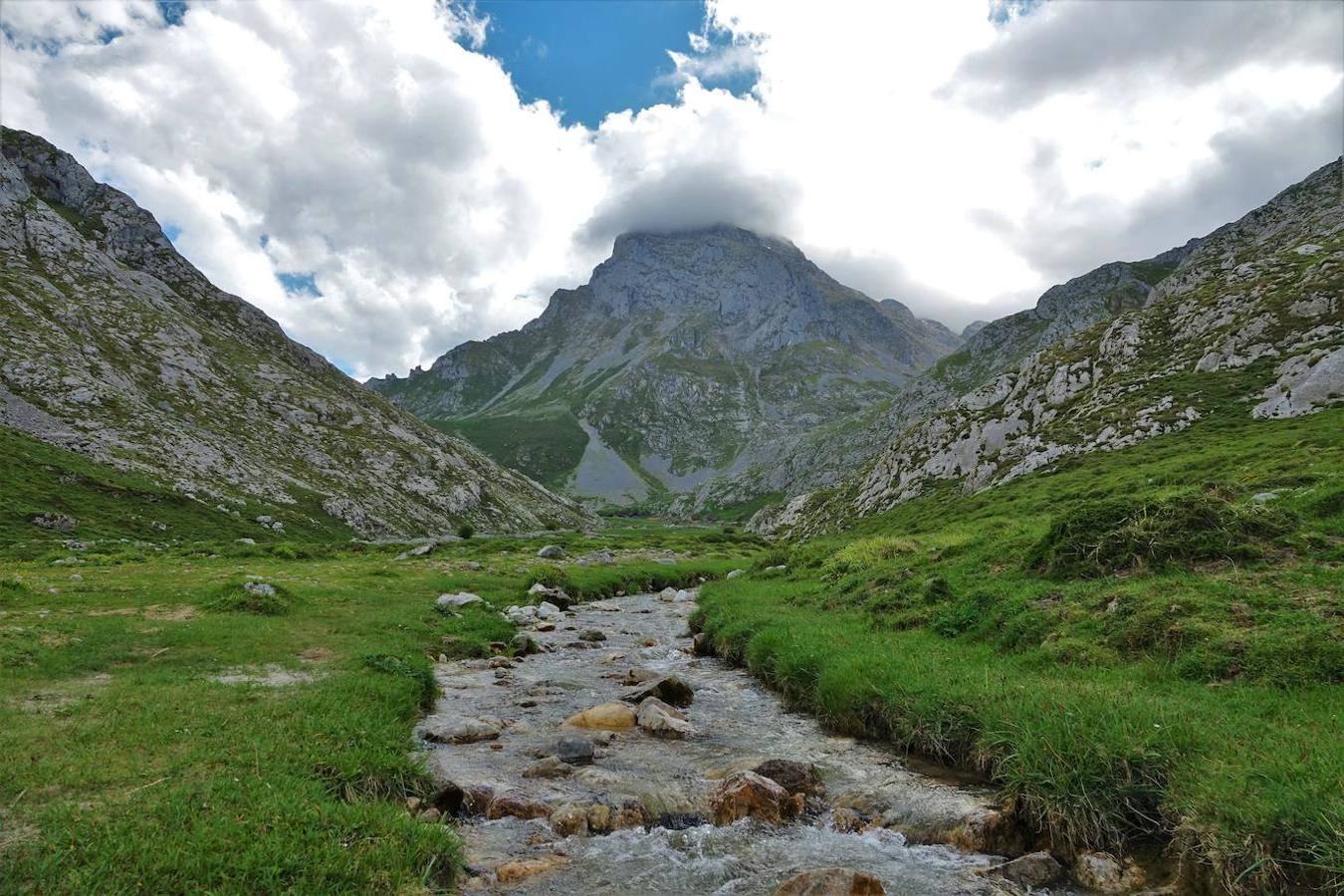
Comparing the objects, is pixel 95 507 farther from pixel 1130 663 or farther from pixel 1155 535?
pixel 1155 535

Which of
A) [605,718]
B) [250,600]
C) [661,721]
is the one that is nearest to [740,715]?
[661,721]

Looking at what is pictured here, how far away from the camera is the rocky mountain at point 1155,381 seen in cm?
A: 6644

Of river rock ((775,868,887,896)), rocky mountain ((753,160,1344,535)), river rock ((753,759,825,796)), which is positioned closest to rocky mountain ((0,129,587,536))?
rocky mountain ((753,160,1344,535))

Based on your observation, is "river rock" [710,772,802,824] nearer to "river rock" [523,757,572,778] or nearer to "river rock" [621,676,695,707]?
"river rock" [523,757,572,778]

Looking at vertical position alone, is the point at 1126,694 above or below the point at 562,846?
above

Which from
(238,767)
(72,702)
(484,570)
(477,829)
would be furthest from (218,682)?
(484,570)

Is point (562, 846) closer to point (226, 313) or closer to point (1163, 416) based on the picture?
point (1163, 416)

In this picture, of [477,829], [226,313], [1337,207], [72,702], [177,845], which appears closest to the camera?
[177,845]

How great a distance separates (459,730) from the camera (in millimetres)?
16312

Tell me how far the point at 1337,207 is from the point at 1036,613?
622ft

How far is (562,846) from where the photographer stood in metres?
11.0

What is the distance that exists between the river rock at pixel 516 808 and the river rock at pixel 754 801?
10.8 feet

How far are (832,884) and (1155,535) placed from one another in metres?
17.2

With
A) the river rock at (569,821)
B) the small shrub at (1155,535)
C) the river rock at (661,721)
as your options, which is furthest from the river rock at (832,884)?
the small shrub at (1155,535)
